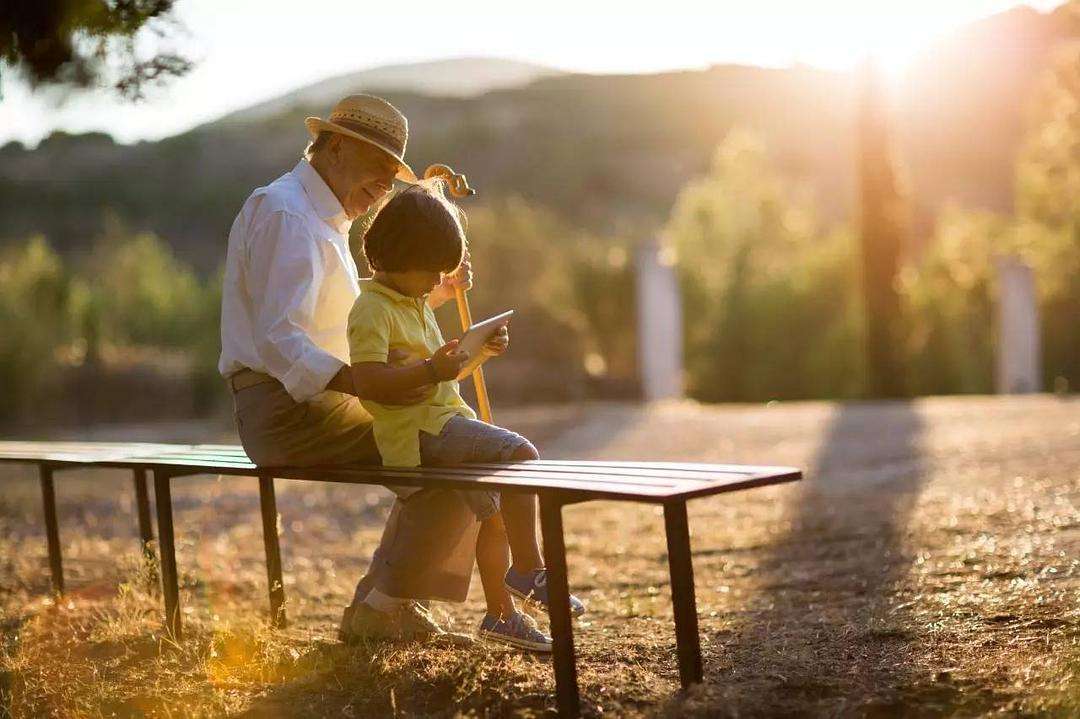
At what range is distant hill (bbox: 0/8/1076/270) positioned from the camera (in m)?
57.2

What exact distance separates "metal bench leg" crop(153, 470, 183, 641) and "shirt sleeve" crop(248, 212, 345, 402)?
Answer: 0.63 m

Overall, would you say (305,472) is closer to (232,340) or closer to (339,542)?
(232,340)

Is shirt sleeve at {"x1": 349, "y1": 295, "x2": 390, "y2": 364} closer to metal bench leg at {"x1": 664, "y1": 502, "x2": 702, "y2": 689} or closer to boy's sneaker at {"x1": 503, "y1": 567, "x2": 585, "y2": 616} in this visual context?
boy's sneaker at {"x1": 503, "y1": 567, "x2": 585, "y2": 616}

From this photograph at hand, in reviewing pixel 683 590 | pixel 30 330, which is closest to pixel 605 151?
pixel 30 330

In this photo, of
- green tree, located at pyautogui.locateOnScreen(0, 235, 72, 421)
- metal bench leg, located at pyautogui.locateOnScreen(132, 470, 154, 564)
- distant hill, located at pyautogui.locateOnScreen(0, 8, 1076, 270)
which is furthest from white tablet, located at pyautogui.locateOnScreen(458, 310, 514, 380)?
distant hill, located at pyautogui.locateOnScreen(0, 8, 1076, 270)

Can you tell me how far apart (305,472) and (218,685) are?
1.98 feet

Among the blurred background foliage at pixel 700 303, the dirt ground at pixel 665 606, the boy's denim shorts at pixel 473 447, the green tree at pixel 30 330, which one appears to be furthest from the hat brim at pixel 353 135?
the green tree at pixel 30 330

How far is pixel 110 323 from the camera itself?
1719 cm

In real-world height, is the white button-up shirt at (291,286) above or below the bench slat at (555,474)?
above

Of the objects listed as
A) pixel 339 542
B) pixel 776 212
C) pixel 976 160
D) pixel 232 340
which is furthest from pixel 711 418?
pixel 976 160

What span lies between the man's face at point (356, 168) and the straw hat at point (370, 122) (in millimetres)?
77

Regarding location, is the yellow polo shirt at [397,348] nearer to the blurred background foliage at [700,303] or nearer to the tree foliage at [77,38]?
the tree foliage at [77,38]

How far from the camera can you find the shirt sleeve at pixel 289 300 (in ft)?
11.7

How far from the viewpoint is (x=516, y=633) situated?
11.8ft
